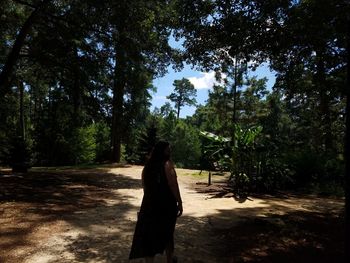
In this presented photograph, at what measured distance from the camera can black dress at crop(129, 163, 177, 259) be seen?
5.01m

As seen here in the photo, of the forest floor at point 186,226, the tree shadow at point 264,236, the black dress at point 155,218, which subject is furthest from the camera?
the tree shadow at point 264,236

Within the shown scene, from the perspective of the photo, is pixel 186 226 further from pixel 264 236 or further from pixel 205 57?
pixel 205 57

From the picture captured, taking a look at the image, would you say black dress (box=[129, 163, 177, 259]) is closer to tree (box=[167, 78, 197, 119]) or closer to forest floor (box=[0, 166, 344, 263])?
forest floor (box=[0, 166, 344, 263])

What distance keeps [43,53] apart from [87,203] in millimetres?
6709

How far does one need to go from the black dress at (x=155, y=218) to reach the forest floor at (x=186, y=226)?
714 mm

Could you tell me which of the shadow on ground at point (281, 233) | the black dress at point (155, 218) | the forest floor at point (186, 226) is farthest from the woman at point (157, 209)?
the shadow on ground at point (281, 233)

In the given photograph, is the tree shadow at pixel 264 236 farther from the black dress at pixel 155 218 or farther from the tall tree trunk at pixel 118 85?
the tall tree trunk at pixel 118 85

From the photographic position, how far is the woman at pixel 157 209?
5.02 meters

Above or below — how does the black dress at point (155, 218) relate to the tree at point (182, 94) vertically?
below

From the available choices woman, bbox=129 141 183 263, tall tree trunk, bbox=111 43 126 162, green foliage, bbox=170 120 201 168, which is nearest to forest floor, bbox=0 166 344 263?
woman, bbox=129 141 183 263

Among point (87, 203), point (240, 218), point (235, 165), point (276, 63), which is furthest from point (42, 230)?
point (235, 165)

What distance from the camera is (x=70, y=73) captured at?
15.1 metres

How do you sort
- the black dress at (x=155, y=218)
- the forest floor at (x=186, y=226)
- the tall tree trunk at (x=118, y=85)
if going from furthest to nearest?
the tall tree trunk at (x=118, y=85)
the forest floor at (x=186, y=226)
the black dress at (x=155, y=218)

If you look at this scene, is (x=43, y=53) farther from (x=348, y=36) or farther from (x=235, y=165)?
(x=348, y=36)
